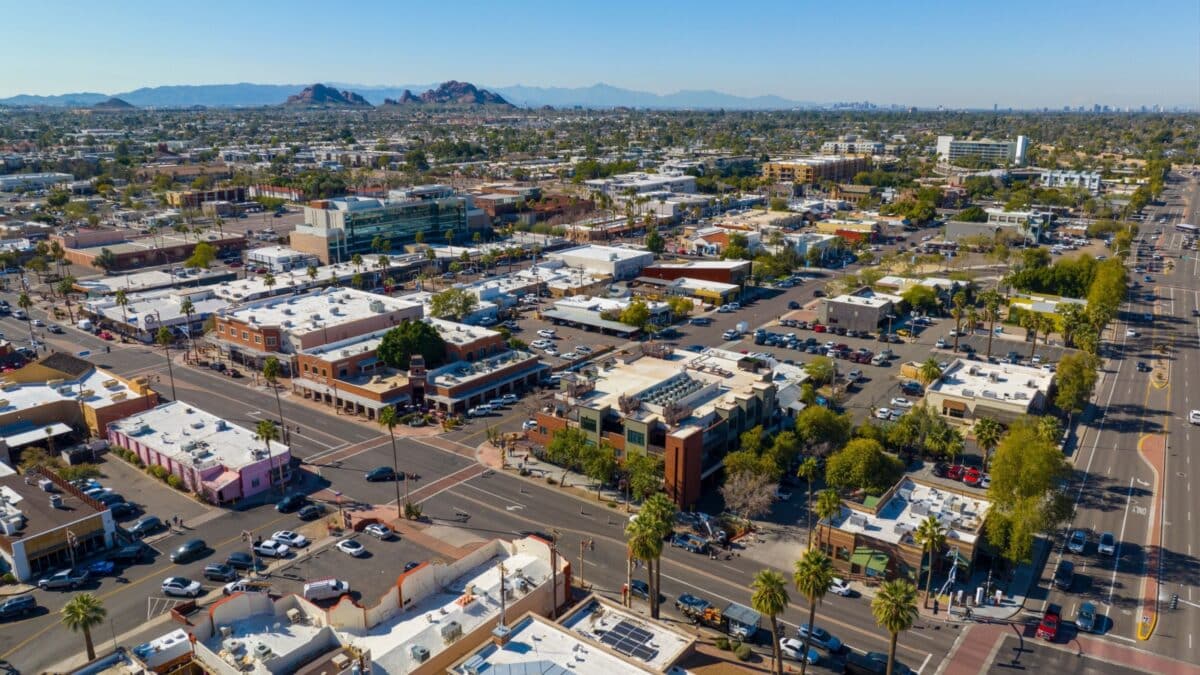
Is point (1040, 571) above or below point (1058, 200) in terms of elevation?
below

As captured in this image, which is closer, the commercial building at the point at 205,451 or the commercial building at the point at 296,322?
the commercial building at the point at 205,451

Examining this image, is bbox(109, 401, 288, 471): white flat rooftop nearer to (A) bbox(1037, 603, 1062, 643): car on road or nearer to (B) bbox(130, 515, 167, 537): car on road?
(B) bbox(130, 515, 167, 537): car on road

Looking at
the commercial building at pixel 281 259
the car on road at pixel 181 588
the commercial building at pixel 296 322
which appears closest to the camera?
the car on road at pixel 181 588

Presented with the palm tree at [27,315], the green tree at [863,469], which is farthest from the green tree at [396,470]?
the palm tree at [27,315]

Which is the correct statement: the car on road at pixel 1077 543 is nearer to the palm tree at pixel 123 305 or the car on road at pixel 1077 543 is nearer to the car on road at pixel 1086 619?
the car on road at pixel 1086 619

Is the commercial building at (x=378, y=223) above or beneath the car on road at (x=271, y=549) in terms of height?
above

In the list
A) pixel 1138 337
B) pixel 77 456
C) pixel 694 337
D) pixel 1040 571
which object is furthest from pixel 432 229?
pixel 1040 571

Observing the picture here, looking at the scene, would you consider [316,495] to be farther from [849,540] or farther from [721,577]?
[849,540]
